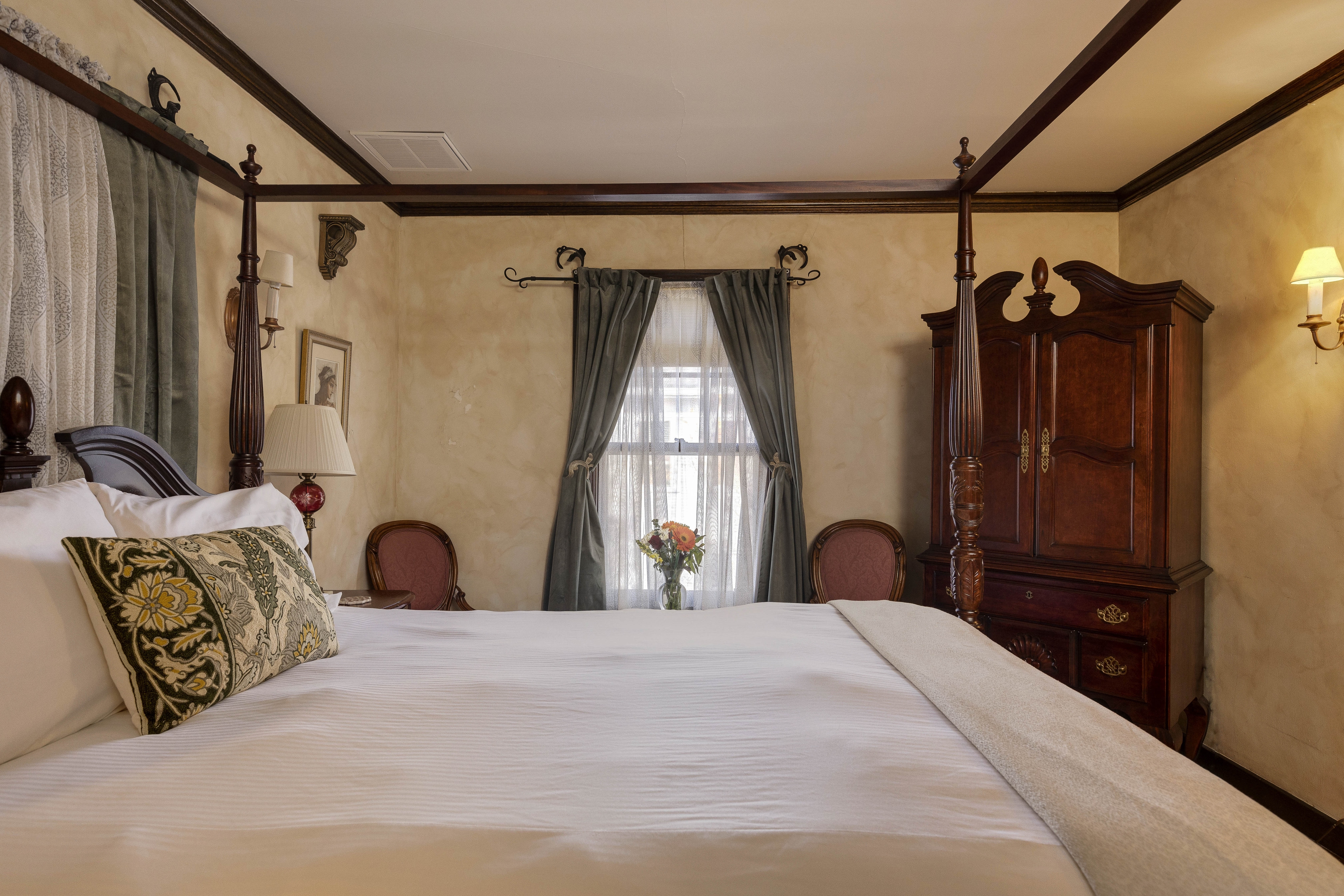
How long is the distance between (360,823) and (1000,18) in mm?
2719

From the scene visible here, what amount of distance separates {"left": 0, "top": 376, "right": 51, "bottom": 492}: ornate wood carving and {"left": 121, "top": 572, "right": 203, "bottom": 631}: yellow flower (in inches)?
25.5

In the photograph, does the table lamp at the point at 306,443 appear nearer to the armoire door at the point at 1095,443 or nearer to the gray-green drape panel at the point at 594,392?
the gray-green drape panel at the point at 594,392

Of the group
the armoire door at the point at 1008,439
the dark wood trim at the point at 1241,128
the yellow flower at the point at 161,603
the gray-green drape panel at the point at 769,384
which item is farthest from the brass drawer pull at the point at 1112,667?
the yellow flower at the point at 161,603

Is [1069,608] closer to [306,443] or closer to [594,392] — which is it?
[594,392]

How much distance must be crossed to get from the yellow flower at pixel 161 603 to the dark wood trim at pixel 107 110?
114cm

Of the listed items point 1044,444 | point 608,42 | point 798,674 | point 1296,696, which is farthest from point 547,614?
point 1296,696

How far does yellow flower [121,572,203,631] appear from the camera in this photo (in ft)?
3.81

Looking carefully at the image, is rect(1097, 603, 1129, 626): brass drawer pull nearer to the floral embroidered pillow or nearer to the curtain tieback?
the curtain tieback

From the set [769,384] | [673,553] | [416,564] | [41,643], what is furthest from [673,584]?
[41,643]

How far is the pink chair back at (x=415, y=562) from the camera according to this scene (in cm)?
357

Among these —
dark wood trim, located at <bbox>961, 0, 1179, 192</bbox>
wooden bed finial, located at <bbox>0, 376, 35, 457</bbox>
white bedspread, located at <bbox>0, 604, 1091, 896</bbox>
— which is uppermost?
dark wood trim, located at <bbox>961, 0, 1179, 192</bbox>

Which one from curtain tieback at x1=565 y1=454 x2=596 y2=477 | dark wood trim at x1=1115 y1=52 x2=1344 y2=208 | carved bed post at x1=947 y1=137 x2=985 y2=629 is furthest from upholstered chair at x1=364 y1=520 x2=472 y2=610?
dark wood trim at x1=1115 y1=52 x2=1344 y2=208

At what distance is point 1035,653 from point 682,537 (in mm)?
1594

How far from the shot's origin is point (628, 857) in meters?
0.84
